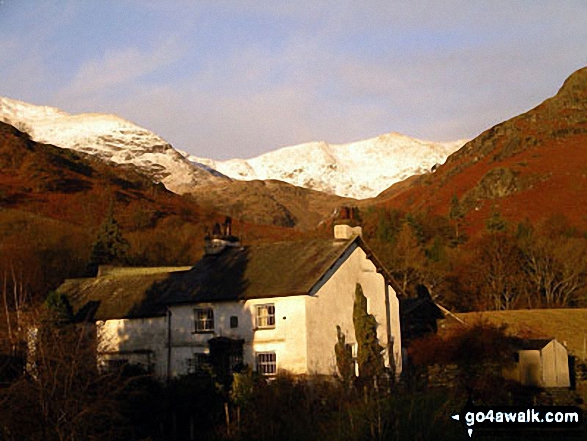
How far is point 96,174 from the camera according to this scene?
163 m

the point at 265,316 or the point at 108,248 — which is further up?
the point at 108,248

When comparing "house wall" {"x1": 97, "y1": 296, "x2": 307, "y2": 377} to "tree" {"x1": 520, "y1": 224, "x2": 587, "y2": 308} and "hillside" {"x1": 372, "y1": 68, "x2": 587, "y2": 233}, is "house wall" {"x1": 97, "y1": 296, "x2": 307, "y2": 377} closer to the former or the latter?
"tree" {"x1": 520, "y1": 224, "x2": 587, "y2": 308}

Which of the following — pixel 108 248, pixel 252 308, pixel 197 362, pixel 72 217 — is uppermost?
pixel 72 217

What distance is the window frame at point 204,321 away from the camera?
4000cm

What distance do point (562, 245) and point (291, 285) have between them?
145ft

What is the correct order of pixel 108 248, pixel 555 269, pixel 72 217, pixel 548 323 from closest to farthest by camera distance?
pixel 548 323
pixel 555 269
pixel 108 248
pixel 72 217

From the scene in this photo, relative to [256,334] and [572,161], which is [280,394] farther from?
[572,161]

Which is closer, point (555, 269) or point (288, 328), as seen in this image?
point (288, 328)

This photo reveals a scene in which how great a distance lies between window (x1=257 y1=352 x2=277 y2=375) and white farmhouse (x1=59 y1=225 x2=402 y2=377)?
0.05 m

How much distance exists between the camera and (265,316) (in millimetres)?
38719

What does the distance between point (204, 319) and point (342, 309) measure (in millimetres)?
6682

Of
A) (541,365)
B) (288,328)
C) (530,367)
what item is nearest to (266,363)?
(288,328)

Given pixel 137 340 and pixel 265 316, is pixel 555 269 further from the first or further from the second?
pixel 137 340

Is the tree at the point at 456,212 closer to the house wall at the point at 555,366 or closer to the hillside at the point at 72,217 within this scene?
the hillside at the point at 72,217
